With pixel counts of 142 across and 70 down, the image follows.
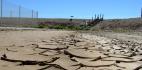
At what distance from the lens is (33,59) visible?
5.41 meters

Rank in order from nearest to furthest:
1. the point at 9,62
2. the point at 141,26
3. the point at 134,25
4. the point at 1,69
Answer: the point at 1,69
the point at 9,62
the point at 141,26
the point at 134,25

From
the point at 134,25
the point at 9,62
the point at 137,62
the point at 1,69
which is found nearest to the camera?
the point at 1,69

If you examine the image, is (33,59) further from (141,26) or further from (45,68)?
(141,26)

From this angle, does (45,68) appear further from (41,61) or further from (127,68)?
(127,68)

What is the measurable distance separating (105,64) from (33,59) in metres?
1.15

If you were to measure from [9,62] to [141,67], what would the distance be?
6.52 ft

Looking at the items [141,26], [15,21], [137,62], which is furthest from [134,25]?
[137,62]

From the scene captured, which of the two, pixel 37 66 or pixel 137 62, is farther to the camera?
pixel 137 62

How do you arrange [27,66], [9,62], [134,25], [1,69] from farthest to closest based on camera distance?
[134,25]
[9,62]
[27,66]
[1,69]

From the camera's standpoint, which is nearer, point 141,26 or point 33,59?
point 33,59

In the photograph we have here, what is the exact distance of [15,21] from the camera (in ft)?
128

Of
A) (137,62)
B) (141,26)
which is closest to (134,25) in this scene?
(141,26)

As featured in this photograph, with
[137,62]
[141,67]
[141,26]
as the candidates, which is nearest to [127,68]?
[141,67]

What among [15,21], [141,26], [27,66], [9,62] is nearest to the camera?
[27,66]
